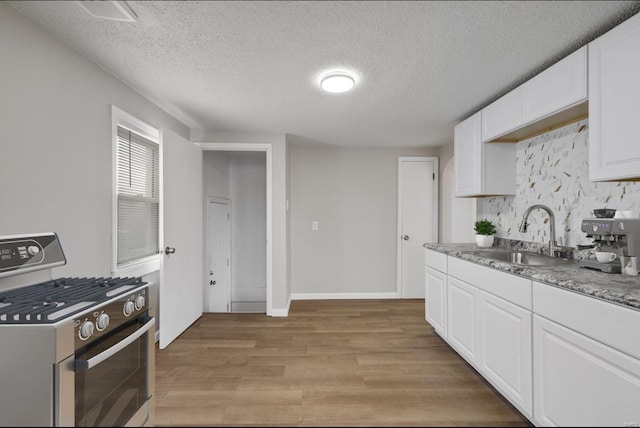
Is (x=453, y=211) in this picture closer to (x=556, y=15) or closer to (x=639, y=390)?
(x=556, y=15)

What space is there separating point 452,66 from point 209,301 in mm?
3873

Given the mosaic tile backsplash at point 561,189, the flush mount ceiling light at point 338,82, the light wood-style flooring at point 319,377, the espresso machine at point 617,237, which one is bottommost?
the light wood-style flooring at point 319,377

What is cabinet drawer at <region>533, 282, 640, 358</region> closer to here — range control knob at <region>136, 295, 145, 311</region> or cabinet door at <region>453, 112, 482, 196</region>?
cabinet door at <region>453, 112, 482, 196</region>

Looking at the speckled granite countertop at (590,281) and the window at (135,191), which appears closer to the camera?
the speckled granite countertop at (590,281)

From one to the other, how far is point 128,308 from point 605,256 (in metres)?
2.42

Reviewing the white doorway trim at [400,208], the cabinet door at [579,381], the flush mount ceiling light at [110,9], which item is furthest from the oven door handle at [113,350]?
A: the white doorway trim at [400,208]

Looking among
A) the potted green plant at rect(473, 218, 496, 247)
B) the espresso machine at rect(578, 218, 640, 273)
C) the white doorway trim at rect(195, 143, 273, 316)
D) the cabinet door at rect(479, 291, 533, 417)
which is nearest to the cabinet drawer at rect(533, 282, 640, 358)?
the cabinet door at rect(479, 291, 533, 417)

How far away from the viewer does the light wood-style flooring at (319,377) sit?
1.75 m

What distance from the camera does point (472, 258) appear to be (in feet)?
7.07

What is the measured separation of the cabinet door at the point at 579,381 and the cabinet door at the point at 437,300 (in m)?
1.06

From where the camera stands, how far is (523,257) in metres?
2.36

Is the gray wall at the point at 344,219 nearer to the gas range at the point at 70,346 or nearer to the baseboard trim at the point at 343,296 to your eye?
the baseboard trim at the point at 343,296

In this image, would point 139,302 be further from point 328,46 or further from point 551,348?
point 551,348

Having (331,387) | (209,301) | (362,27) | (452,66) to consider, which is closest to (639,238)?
(452,66)
